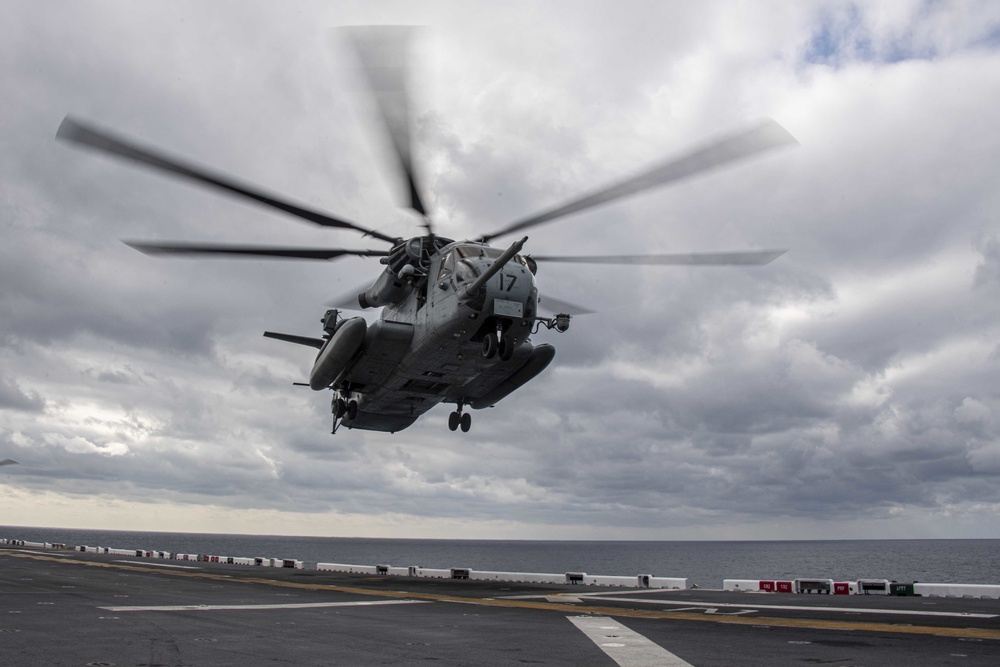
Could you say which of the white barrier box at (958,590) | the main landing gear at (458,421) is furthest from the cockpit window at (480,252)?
the white barrier box at (958,590)

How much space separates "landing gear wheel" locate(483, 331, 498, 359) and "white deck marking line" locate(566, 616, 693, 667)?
7266mm

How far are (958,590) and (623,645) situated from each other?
60.8 feet

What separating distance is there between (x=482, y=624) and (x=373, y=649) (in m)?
4.25

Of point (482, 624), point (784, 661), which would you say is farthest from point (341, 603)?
point (784, 661)

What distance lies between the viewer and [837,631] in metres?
14.2

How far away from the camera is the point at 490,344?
2047 cm

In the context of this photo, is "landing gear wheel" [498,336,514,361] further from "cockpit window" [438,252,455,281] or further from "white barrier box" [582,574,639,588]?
"white barrier box" [582,574,639,588]

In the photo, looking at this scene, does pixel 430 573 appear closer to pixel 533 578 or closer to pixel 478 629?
pixel 533 578

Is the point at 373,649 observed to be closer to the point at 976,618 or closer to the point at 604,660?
the point at 604,660

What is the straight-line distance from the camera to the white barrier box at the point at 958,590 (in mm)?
23345

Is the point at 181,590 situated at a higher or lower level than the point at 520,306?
lower

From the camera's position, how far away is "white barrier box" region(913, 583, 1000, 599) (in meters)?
23.3

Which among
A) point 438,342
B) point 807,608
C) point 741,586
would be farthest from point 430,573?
point 807,608

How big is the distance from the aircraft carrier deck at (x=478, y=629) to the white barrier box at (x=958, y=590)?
63.1 inches
